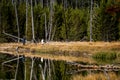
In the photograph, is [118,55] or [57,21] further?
[57,21]

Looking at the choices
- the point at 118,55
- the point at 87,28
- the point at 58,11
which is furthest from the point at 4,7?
the point at 118,55

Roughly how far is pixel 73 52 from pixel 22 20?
29310 millimetres

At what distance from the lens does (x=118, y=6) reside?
68.5ft

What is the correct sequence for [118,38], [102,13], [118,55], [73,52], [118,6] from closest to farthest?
[118,6]
[118,55]
[73,52]
[102,13]
[118,38]

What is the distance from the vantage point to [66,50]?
47.0 m

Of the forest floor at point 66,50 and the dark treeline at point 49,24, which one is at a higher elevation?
the dark treeline at point 49,24

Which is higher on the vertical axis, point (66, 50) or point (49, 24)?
point (49, 24)

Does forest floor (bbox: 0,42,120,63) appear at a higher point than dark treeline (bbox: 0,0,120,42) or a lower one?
lower

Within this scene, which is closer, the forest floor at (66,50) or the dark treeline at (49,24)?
the forest floor at (66,50)

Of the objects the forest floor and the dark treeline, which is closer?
the forest floor

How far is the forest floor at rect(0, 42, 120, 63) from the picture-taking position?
42.5 meters

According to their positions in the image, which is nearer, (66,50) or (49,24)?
(66,50)

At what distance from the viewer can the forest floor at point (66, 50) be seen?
42531 mm

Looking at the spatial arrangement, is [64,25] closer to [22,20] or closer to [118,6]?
[22,20]
